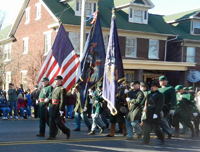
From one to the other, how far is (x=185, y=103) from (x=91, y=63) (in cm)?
362

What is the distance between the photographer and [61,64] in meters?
11.4

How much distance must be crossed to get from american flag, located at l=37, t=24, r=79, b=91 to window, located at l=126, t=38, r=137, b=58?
54.7 ft

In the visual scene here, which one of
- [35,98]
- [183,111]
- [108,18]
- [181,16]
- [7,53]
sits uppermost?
[181,16]

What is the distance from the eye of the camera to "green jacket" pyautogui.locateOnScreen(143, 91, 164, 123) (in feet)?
31.4

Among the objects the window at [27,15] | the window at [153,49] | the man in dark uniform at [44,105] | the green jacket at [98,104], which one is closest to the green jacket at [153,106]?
the green jacket at [98,104]

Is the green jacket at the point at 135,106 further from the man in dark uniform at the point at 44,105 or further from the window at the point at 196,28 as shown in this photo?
the window at the point at 196,28

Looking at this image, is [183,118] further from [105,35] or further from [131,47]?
[131,47]

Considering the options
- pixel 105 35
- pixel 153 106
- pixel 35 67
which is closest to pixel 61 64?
pixel 153 106

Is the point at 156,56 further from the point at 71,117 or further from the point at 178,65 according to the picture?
the point at 71,117

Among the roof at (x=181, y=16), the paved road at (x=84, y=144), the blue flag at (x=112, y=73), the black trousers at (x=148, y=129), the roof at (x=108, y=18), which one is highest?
the roof at (x=181, y=16)

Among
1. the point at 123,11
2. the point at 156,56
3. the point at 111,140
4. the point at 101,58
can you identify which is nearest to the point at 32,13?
the point at 123,11

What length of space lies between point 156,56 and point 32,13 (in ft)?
37.5

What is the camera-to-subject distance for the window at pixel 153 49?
95.3ft

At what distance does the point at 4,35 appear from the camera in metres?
34.3
